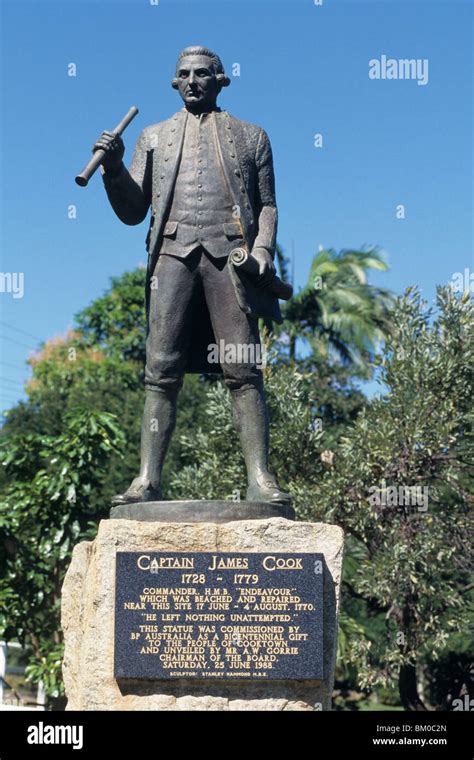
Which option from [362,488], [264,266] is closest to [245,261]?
[264,266]

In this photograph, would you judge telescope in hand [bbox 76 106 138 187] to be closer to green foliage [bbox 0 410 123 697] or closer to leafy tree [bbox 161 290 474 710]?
green foliage [bbox 0 410 123 697]

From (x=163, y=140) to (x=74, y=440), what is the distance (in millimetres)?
5819

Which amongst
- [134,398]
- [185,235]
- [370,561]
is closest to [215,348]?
[185,235]

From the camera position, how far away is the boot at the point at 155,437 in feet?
23.4

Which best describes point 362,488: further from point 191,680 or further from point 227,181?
point 191,680

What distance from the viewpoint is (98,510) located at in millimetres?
15125

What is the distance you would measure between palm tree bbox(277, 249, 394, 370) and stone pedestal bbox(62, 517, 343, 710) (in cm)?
1635

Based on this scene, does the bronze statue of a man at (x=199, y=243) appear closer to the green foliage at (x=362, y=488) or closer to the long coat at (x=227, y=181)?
the long coat at (x=227, y=181)

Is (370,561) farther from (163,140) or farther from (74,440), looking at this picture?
(163,140)

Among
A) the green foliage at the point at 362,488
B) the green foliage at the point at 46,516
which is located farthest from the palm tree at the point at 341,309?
the green foliage at the point at 46,516

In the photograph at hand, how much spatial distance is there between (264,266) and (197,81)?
4.36 feet

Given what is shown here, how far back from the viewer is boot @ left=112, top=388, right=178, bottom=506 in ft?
23.4

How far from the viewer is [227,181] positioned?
7375mm

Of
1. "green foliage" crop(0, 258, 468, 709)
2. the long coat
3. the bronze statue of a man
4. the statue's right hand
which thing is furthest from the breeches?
"green foliage" crop(0, 258, 468, 709)
